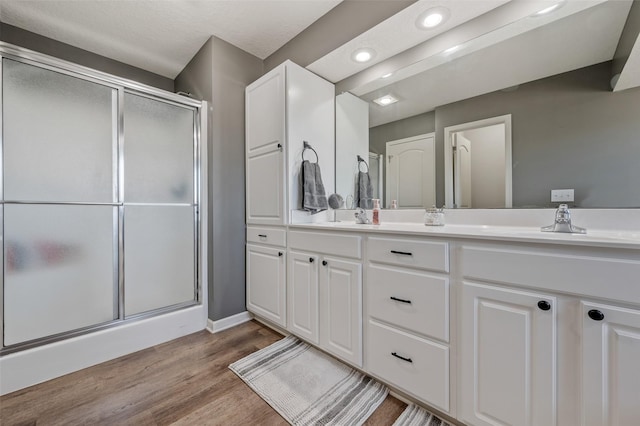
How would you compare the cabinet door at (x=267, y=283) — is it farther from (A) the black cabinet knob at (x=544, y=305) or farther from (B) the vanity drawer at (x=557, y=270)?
(A) the black cabinet knob at (x=544, y=305)

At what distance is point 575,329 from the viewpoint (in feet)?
2.84

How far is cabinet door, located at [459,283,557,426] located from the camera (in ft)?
2.97

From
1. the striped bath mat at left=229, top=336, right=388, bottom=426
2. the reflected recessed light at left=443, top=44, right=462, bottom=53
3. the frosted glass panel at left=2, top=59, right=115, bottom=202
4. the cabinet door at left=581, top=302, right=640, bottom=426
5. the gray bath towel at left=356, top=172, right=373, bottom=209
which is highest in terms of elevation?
the reflected recessed light at left=443, top=44, right=462, bottom=53

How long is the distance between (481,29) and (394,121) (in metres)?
0.72

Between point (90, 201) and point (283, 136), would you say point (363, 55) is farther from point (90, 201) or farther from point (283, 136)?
point (90, 201)

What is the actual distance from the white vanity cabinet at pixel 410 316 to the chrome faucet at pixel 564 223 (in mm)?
587

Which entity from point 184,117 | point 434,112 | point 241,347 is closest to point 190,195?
point 184,117

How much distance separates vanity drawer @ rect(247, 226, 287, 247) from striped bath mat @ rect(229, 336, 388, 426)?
2.54ft

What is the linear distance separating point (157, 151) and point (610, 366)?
8.93 feet

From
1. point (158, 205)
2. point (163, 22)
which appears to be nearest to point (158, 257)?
point (158, 205)

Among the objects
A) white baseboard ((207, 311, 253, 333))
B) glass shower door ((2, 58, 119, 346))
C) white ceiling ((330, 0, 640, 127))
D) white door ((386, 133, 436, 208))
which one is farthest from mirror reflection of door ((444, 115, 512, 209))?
glass shower door ((2, 58, 119, 346))

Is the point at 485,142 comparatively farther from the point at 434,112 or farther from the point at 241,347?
the point at 241,347

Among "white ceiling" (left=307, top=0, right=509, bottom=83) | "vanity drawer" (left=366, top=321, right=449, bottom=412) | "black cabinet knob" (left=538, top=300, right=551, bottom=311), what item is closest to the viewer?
"black cabinet knob" (left=538, top=300, right=551, bottom=311)

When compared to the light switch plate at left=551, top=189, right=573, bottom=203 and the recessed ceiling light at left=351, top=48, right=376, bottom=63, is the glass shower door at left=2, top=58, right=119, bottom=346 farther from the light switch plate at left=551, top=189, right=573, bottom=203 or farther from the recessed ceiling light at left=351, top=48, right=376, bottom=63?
the light switch plate at left=551, top=189, right=573, bottom=203
